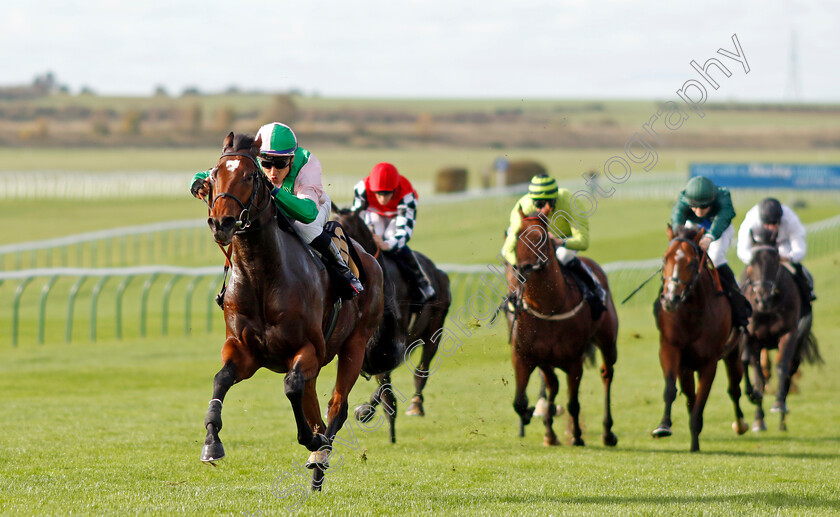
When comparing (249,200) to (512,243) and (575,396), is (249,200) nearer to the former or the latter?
(512,243)

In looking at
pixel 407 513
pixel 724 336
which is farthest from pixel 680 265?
pixel 407 513

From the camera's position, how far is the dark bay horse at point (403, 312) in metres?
7.75

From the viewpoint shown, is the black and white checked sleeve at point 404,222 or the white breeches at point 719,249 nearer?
the black and white checked sleeve at point 404,222

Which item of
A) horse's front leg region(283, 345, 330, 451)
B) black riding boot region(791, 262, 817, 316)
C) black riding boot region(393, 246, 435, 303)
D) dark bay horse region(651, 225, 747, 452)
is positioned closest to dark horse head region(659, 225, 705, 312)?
dark bay horse region(651, 225, 747, 452)

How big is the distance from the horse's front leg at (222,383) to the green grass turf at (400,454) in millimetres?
343

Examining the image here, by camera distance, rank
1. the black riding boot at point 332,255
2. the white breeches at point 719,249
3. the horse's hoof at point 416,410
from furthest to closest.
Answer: the horse's hoof at point 416,410, the white breeches at point 719,249, the black riding boot at point 332,255

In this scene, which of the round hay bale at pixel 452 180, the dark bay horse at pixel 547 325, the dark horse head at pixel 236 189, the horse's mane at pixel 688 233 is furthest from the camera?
the round hay bale at pixel 452 180

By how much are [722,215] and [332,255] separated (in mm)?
3754

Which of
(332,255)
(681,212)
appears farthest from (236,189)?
(681,212)

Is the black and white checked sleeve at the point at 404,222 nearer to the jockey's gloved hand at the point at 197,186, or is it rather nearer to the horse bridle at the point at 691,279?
the horse bridle at the point at 691,279

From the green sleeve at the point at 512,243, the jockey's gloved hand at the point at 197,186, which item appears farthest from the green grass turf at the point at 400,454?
the jockey's gloved hand at the point at 197,186

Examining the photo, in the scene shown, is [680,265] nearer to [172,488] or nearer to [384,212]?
[384,212]

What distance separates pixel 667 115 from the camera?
8438 mm

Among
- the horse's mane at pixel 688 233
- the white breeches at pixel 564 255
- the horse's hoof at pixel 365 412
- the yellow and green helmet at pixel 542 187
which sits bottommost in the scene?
the horse's hoof at pixel 365 412
